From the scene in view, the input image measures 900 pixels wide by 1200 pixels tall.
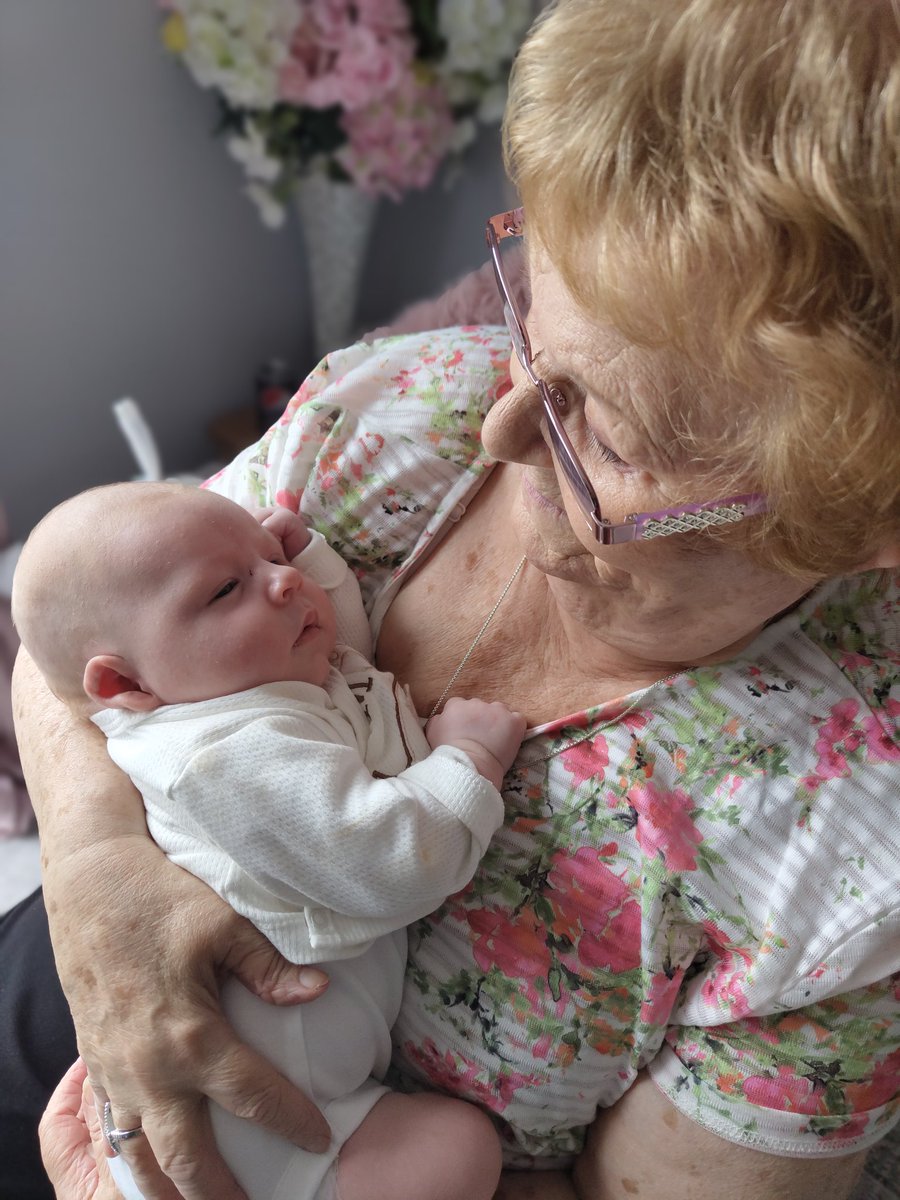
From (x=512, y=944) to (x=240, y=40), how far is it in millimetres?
2058

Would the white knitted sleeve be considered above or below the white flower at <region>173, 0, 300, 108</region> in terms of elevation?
below

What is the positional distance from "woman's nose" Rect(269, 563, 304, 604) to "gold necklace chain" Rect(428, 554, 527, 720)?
0.64 feet

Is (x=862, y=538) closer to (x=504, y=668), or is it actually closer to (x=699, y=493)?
(x=699, y=493)

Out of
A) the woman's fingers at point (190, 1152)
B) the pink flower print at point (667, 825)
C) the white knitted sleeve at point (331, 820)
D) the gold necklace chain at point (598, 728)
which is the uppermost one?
the white knitted sleeve at point (331, 820)

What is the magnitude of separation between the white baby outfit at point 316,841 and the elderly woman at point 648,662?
37 millimetres

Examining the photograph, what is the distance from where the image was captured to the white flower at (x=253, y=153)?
2.46 metres

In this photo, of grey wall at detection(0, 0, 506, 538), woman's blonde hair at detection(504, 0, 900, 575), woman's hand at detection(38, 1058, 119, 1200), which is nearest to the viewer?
woman's blonde hair at detection(504, 0, 900, 575)

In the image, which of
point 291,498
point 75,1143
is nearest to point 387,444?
point 291,498

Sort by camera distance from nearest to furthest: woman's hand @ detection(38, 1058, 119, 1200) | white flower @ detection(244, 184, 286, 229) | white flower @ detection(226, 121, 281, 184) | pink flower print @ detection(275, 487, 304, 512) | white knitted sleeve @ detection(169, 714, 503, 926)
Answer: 1. white knitted sleeve @ detection(169, 714, 503, 926)
2. woman's hand @ detection(38, 1058, 119, 1200)
3. pink flower print @ detection(275, 487, 304, 512)
4. white flower @ detection(226, 121, 281, 184)
5. white flower @ detection(244, 184, 286, 229)

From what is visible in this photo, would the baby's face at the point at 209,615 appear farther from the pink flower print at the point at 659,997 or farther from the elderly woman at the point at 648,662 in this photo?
the pink flower print at the point at 659,997

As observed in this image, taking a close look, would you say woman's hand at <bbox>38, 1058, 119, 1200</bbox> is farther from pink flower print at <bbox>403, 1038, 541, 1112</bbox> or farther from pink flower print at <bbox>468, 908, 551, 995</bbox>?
pink flower print at <bbox>468, 908, 551, 995</bbox>

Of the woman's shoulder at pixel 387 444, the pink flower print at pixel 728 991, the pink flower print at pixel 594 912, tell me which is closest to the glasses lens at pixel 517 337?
the woman's shoulder at pixel 387 444

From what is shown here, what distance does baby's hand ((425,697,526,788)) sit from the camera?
1022 mm

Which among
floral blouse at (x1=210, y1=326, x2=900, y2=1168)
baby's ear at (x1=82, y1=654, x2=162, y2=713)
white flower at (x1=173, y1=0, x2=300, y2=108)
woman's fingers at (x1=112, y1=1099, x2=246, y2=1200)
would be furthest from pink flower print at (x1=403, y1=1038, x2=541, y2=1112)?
white flower at (x1=173, y1=0, x2=300, y2=108)
